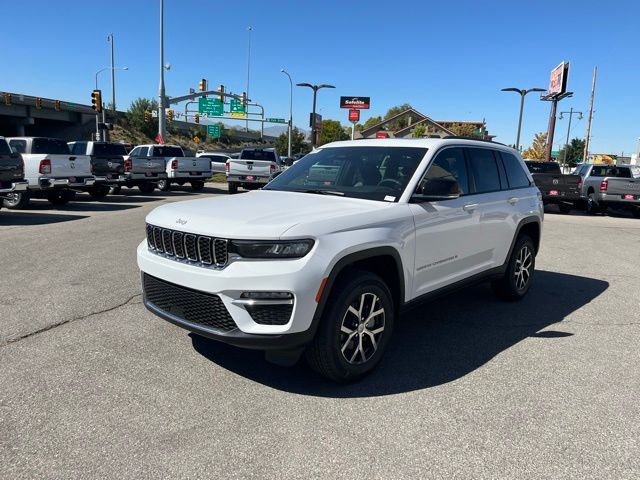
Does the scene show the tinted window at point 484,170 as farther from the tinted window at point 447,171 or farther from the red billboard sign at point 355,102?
the red billboard sign at point 355,102

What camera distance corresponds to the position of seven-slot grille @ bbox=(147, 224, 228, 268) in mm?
3309

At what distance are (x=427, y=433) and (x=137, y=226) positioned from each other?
383 inches

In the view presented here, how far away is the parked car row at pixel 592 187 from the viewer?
57.3ft

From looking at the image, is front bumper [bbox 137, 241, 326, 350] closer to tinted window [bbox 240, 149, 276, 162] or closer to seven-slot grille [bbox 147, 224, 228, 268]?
seven-slot grille [bbox 147, 224, 228, 268]

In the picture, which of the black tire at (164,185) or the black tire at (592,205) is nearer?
the black tire at (592,205)

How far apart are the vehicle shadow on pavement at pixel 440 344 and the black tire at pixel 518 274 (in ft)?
0.44

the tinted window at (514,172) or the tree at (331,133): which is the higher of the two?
the tree at (331,133)

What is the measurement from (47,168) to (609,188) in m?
18.1

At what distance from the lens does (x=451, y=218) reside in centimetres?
448

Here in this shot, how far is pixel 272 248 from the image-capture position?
320 cm

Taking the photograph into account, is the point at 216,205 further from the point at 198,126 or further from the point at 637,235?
the point at 198,126

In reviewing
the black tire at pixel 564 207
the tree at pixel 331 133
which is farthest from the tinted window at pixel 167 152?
the tree at pixel 331 133

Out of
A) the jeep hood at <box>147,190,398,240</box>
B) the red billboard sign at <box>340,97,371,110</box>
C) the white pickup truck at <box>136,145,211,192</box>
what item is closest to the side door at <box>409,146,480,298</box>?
the jeep hood at <box>147,190,398,240</box>

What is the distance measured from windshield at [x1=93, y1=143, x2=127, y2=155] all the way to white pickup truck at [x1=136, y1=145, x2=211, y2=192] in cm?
237
